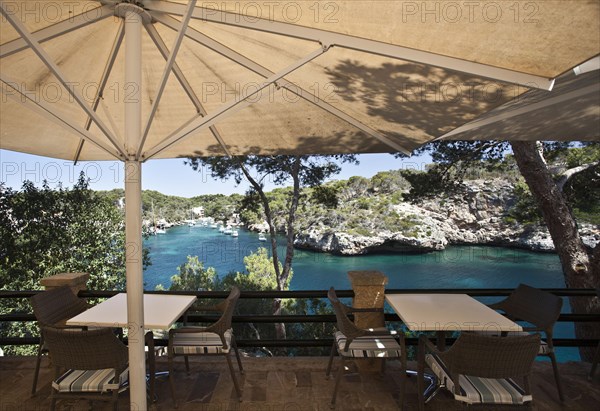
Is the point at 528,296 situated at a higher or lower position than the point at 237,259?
higher

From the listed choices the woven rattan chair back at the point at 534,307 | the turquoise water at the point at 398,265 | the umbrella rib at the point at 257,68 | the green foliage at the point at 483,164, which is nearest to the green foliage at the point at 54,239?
the turquoise water at the point at 398,265

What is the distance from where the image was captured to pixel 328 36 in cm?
179

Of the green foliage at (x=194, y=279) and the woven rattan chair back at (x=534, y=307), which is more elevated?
the woven rattan chair back at (x=534, y=307)

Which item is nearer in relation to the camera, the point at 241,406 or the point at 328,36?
the point at 328,36

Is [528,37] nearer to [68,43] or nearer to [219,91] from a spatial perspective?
[219,91]

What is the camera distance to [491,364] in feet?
6.71

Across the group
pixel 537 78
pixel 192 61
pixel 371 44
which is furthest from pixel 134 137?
pixel 537 78

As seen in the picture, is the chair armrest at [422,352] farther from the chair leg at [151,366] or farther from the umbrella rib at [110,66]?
the umbrella rib at [110,66]

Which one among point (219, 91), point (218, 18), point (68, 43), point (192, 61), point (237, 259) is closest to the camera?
point (218, 18)

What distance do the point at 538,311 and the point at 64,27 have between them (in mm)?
3630

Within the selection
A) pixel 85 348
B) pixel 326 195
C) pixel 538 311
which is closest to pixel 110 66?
pixel 85 348

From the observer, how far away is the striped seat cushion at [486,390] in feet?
6.71

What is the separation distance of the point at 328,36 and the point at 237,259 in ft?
99.1

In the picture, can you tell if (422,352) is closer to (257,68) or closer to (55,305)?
(257,68)
